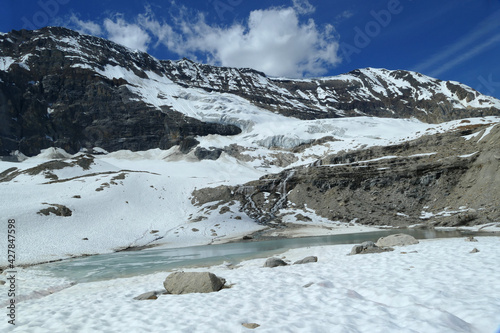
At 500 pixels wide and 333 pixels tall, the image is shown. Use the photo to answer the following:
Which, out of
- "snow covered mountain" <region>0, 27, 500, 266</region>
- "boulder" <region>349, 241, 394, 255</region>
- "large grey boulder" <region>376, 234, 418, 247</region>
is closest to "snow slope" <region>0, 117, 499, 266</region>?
"snow covered mountain" <region>0, 27, 500, 266</region>

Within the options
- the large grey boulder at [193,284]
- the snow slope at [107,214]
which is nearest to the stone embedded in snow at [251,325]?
the large grey boulder at [193,284]

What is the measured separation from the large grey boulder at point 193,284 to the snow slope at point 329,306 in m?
0.66

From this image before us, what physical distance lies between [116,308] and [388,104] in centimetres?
21148

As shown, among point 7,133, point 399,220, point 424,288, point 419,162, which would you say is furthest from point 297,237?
point 7,133

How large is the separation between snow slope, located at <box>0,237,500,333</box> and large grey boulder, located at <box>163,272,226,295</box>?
26.0 inches

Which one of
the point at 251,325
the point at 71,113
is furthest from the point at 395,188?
the point at 71,113

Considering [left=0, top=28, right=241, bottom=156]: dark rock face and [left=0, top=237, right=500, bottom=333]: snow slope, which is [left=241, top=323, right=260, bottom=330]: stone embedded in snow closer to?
[left=0, top=237, right=500, bottom=333]: snow slope

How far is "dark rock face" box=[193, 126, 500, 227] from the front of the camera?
35906 millimetres

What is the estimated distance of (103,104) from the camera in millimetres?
130125

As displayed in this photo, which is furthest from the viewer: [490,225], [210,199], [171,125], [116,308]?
[171,125]

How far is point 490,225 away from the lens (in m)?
28.3

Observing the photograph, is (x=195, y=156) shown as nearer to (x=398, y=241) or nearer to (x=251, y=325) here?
(x=398, y=241)

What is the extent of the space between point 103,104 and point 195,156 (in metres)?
58.9

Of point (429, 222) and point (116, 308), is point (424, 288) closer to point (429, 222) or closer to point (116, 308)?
point (116, 308)
